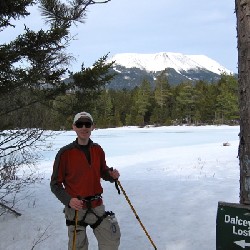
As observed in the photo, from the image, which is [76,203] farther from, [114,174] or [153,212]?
[153,212]

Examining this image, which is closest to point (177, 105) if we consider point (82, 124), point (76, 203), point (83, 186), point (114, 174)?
point (114, 174)

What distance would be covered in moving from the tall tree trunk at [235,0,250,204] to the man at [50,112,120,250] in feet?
5.19

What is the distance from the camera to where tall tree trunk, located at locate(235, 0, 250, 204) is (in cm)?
335

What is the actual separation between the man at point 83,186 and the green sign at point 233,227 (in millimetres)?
1228

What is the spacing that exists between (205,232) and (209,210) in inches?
47.7

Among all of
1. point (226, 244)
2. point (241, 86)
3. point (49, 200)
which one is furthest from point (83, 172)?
point (49, 200)

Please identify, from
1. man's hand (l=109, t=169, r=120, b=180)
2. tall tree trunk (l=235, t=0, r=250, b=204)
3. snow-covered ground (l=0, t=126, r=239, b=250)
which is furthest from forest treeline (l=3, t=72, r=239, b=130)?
tall tree trunk (l=235, t=0, r=250, b=204)

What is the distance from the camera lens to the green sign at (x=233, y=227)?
3.31 meters

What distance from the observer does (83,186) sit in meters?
4.00

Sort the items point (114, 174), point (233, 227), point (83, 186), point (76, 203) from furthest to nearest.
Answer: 1. point (114, 174)
2. point (83, 186)
3. point (76, 203)
4. point (233, 227)

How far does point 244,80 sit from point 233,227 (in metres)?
1.38

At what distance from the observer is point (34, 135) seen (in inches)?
288

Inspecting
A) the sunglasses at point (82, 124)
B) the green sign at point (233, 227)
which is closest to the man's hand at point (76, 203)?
the sunglasses at point (82, 124)

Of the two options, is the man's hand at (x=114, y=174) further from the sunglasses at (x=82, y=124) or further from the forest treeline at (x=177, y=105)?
the forest treeline at (x=177, y=105)
